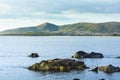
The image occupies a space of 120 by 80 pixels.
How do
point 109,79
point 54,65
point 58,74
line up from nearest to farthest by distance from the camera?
point 109,79 < point 58,74 < point 54,65

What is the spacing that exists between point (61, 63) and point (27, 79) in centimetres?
1727

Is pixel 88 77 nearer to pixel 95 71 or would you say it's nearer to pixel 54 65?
pixel 95 71

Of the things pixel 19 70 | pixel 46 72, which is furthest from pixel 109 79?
pixel 19 70

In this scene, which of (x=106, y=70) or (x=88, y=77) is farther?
(x=106, y=70)

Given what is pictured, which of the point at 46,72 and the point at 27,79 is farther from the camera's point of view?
the point at 46,72

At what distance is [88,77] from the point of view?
8706 centimetres

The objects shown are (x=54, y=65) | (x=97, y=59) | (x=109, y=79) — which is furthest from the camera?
(x=97, y=59)

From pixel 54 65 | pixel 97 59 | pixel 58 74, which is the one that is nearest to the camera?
pixel 58 74

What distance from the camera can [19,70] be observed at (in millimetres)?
101250

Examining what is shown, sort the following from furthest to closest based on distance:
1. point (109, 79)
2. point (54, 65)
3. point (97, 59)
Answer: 1. point (97, 59)
2. point (54, 65)
3. point (109, 79)

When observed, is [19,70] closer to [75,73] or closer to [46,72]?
[46,72]

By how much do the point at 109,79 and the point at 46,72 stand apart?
1777cm

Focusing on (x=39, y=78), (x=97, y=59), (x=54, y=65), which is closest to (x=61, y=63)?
(x=54, y=65)

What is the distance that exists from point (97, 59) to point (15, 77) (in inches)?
1911
